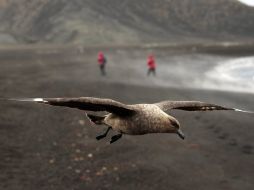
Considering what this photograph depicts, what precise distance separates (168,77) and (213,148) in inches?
769

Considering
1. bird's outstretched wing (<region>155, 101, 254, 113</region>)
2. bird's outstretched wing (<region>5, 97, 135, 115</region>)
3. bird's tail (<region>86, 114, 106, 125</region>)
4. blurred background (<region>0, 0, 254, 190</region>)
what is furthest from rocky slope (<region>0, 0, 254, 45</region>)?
bird's outstretched wing (<region>5, 97, 135, 115</region>)

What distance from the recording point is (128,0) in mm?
149750

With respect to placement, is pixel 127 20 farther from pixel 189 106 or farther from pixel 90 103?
pixel 90 103

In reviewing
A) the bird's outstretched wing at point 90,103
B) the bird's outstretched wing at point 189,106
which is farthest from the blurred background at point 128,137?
the bird's outstretched wing at point 90,103

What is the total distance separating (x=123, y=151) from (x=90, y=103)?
15451 mm

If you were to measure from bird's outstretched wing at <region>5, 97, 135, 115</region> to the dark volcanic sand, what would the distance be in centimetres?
1167

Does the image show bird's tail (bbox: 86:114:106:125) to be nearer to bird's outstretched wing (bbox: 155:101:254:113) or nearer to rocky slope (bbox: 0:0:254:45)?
bird's outstretched wing (bbox: 155:101:254:113)

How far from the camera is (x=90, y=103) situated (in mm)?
10859

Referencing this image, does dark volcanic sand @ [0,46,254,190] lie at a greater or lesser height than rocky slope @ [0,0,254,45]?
lesser

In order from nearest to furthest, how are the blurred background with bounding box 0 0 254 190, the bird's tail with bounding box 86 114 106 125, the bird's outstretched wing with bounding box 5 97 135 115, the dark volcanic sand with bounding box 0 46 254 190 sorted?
the bird's outstretched wing with bounding box 5 97 135 115
the bird's tail with bounding box 86 114 106 125
the dark volcanic sand with bounding box 0 46 254 190
the blurred background with bounding box 0 0 254 190

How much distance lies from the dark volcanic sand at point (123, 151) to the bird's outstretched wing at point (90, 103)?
38.3 ft

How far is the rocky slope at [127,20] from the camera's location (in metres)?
123

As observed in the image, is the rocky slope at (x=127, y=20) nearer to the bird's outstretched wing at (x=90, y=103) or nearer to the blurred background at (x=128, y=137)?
the blurred background at (x=128, y=137)

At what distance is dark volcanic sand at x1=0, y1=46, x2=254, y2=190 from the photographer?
23.4 meters
